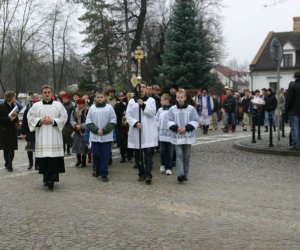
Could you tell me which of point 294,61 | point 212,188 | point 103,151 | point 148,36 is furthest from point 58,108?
point 294,61

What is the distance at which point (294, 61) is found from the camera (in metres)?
59.6

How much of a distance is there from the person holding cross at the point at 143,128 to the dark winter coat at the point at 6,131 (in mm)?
3287

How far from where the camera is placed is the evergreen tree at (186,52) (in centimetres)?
4009

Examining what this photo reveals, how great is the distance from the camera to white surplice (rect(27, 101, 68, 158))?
33.3 ft

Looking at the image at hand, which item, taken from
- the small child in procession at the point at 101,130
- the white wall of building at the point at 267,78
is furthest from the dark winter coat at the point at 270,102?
the white wall of building at the point at 267,78

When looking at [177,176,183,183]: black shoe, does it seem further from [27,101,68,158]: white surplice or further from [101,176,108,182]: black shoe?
[27,101,68,158]: white surplice

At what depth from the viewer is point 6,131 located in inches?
510

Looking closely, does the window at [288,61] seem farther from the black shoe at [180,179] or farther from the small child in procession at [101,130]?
the black shoe at [180,179]

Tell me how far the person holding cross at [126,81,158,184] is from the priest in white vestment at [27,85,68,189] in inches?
57.5

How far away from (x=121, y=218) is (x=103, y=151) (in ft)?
11.7

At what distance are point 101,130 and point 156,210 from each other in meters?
3.17

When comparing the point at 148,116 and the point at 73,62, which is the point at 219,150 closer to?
the point at 148,116

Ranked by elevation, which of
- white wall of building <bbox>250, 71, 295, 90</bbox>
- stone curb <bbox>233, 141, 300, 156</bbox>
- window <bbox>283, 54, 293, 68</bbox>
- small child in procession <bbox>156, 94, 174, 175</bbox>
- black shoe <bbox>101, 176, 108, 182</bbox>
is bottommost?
black shoe <bbox>101, 176, 108, 182</bbox>

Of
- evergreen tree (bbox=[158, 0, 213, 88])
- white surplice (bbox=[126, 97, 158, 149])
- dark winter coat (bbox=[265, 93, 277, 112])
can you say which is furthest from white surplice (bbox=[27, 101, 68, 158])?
evergreen tree (bbox=[158, 0, 213, 88])
